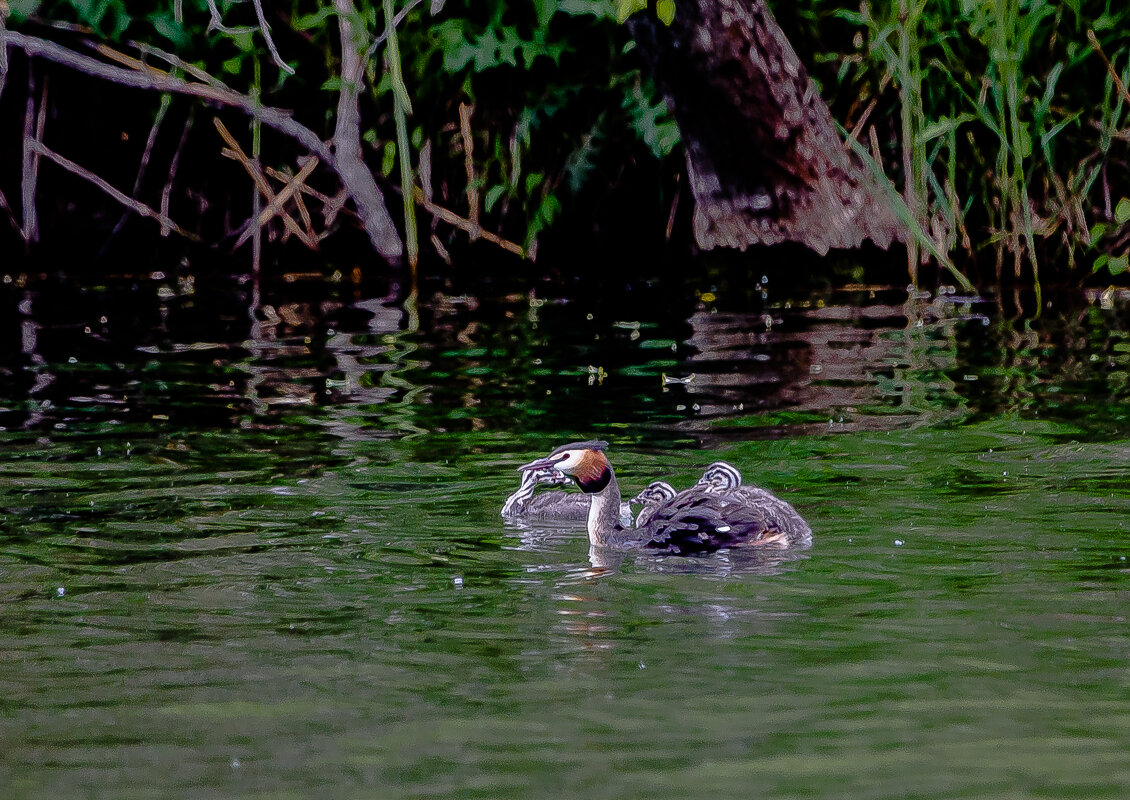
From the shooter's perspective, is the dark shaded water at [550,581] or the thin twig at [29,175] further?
the thin twig at [29,175]

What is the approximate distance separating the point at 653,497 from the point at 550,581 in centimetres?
118

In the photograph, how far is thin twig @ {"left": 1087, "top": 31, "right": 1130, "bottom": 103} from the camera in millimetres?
13656

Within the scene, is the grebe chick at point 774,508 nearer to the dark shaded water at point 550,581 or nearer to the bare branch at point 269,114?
the dark shaded water at point 550,581

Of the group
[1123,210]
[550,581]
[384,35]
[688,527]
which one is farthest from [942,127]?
[550,581]

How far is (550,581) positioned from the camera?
644 cm

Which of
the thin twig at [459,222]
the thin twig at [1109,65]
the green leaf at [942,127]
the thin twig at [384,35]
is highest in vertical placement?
the thin twig at [384,35]

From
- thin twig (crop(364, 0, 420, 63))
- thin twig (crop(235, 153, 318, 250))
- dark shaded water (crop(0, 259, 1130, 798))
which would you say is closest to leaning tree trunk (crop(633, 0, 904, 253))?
thin twig (crop(364, 0, 420, 63))

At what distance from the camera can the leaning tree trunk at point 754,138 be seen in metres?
13.6

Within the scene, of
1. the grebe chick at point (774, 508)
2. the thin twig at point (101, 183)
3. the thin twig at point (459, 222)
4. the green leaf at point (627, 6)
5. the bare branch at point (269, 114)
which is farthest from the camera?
the thin twig at point (101, 183)

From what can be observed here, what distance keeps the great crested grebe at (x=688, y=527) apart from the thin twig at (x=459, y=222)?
8.80 metres

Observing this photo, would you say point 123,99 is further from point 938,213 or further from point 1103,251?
point 1103,251

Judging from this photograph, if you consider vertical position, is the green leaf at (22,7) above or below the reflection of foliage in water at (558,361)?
above

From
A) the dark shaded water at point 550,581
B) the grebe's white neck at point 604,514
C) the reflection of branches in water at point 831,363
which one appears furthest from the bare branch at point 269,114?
the grebe's white neck at point 604,514

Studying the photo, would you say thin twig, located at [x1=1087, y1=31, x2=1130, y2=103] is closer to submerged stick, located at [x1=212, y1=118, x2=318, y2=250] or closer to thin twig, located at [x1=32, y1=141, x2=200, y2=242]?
submerged stick, located at [x1=212, y1=118, x2=318, y2=250]
